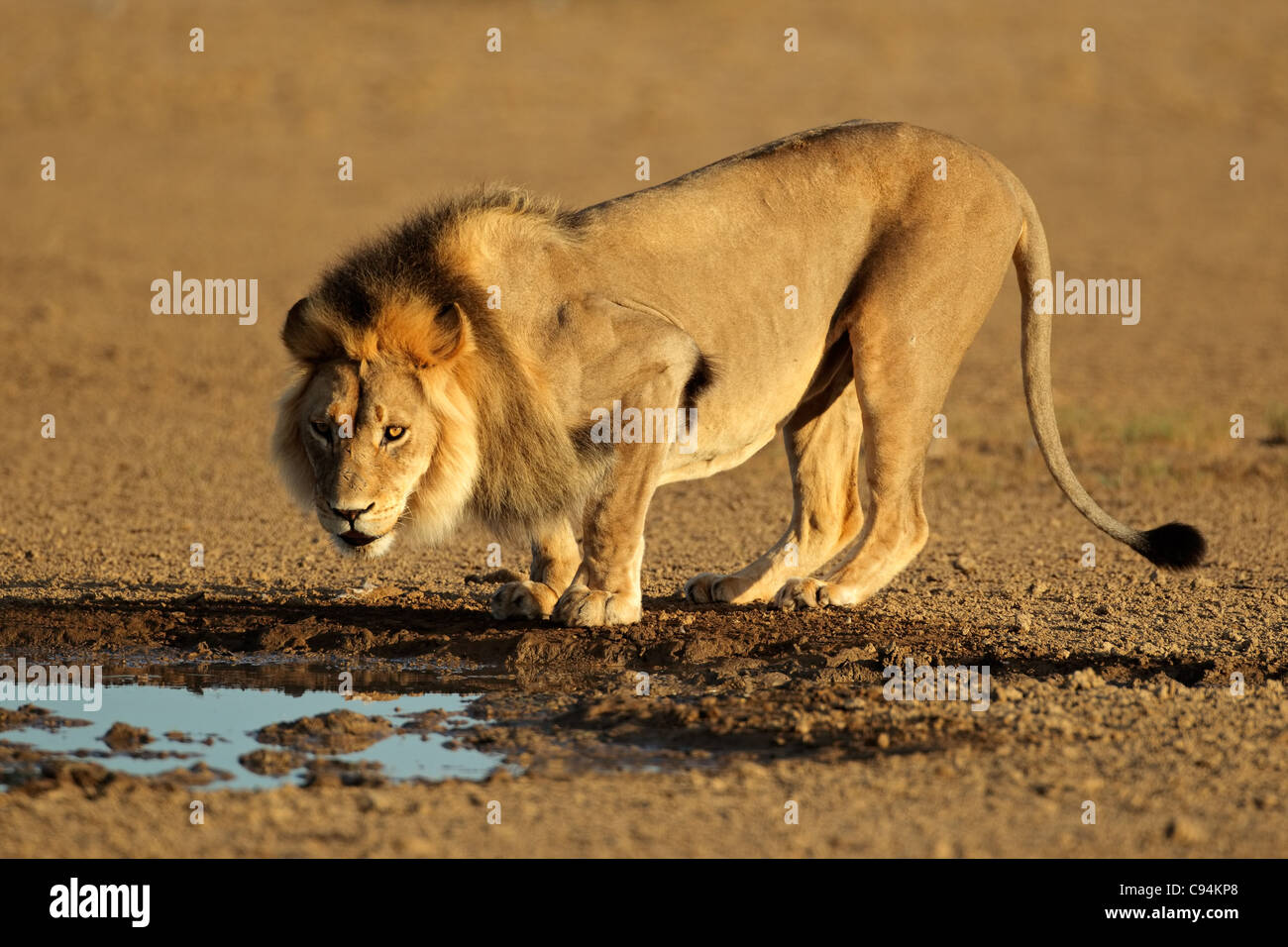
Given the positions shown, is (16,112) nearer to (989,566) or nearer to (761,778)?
(989,566)

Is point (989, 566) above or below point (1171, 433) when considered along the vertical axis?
below

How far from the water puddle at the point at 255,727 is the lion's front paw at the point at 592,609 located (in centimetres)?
59

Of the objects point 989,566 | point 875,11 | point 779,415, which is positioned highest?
point 875,11

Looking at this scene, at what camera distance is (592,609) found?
20.6ft

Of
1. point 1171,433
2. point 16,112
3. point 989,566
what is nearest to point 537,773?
point 989,566

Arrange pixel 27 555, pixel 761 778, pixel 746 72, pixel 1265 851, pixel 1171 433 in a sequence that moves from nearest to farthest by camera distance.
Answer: pixel 1265 851 < pixel 761 778 < pixel 27 555 < pixel 1171 433 < pixel 746 72

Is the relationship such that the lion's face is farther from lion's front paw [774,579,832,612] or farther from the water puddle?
lion's front paw [774,579,832,612]

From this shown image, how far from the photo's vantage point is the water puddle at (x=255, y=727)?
4.89 m

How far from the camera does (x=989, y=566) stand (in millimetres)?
8109

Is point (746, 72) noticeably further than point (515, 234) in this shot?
Yes

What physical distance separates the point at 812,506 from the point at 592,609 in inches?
51.5

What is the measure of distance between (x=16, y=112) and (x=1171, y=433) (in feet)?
61.1

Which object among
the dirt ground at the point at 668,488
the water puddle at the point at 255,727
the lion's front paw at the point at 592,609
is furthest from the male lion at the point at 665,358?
the water puddle at the point at 255,727

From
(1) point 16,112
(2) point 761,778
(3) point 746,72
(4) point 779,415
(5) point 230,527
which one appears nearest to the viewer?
(2) point 761,778
